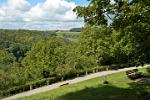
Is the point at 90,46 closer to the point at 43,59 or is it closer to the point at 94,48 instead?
the point at 94,48

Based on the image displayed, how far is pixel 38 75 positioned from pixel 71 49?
58.0ft

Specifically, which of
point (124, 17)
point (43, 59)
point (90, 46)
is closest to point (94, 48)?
point (90, 46)

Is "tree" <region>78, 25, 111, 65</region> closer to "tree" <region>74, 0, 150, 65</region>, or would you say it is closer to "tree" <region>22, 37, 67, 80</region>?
"tree" <region>22, 37, 67, 80</region>

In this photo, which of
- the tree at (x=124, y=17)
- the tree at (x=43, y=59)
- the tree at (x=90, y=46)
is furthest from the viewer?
the tree at (x=90, y=46)

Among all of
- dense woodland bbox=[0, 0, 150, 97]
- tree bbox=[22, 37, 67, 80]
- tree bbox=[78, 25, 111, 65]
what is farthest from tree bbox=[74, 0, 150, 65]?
tree bbox=[78, 25, 111, 65]

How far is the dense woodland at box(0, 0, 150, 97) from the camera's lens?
75.6ft

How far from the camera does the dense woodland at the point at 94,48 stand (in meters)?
23.0

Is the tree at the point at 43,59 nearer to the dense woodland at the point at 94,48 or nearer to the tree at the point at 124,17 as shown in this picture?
the dense woodland at the point at 94,48

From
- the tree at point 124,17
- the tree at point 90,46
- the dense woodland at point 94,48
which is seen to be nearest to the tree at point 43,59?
the dense woodland at point 94,48

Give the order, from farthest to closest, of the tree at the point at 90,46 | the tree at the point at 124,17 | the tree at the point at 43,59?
the tree at the point at 90,46, the tree at the point at 43,59, the tree at the point at 124,17

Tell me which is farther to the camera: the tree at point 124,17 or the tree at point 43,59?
the tree at point 43,59

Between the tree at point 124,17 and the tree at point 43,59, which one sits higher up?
the tree at point 124,17

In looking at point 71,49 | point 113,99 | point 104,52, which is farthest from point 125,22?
point 71,49

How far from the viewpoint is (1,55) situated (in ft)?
218
